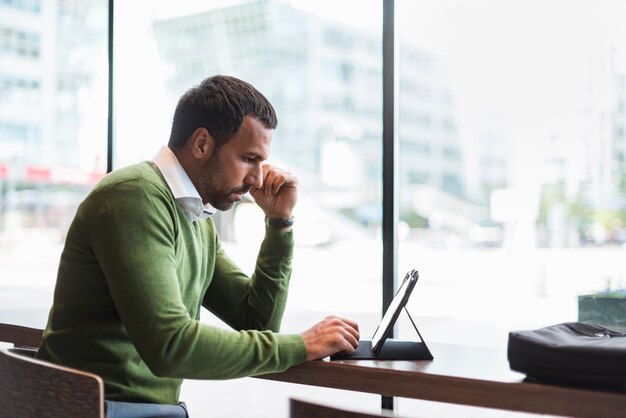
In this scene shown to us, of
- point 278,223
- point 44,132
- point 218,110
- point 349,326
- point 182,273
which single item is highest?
point 44,132

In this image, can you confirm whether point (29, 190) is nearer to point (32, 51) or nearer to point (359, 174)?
point (32, 51)

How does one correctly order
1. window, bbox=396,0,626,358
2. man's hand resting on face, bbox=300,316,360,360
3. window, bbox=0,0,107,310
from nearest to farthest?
man's hand resting on face, bbox=300,316,360,360, window, bbox=396,0,626,358, window, bbox=0,0,107,310

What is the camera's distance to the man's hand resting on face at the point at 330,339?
1.56m

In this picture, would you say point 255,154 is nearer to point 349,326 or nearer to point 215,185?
point 215,185

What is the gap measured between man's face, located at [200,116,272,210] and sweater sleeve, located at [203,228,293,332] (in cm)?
20

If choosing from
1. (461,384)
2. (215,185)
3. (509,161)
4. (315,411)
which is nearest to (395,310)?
(461,384)

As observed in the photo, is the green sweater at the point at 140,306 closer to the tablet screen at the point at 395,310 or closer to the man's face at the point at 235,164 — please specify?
the man's face at the point at 235,164

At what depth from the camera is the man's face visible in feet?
5.79

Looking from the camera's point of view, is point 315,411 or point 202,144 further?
point 202,144

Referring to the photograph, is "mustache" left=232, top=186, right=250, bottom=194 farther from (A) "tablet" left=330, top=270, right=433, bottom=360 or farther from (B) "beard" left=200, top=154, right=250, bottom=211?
(A) "tablet" left=330, top=270, right=433, bottom=360

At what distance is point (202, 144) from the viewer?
1.76 metres

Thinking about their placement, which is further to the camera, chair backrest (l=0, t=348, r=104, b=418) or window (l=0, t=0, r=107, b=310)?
window (l=0, t=0, r=107, b=310)

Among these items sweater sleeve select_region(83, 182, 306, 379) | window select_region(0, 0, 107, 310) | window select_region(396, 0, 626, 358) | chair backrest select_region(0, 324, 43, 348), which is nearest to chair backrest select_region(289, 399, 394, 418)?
sweater sleeve select_region(83, 182, 306, 379)

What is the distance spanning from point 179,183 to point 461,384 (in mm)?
781
